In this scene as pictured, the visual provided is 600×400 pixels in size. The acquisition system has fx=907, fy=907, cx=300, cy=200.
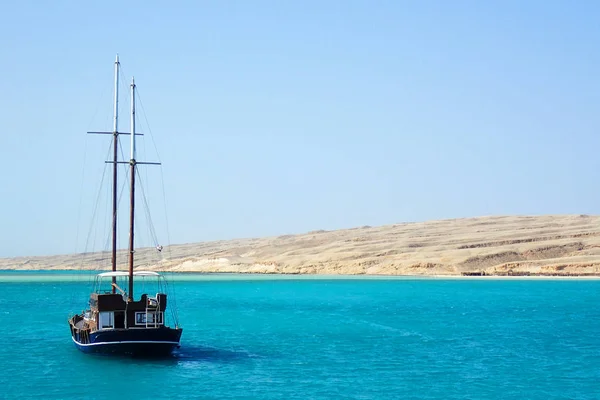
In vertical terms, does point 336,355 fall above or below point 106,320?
below

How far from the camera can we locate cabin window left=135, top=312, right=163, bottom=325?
1716 inches

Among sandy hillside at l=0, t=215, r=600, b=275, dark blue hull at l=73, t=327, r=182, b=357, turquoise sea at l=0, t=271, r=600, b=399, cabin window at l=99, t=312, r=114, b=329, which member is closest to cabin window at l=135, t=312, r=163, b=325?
dark blue hull at l=73, t=327, r=182, b=357

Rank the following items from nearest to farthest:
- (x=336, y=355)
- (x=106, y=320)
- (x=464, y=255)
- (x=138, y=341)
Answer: (x=138, y=341) < (x=106, y=320) < (x=336, y=355) < (x=464, y=255)

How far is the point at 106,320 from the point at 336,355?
1168cm

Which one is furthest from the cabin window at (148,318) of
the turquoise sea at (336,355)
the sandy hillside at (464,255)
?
the sandy hillside at (464,255)

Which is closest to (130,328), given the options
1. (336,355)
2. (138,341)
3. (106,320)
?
(138,341)

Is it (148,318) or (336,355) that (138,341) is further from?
(336,355)

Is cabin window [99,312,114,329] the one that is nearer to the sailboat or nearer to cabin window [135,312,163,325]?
the sailboat

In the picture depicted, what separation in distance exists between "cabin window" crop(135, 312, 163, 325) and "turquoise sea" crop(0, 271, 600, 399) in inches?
75.8

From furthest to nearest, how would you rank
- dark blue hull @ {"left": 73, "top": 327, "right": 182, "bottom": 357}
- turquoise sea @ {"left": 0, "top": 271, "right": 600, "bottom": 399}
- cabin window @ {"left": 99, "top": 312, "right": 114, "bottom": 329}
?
cabin window @ {"left": 99, "top": 312, "right": 114, "bottom": 329}, dark blue hull @ {"left": 73, "top": 327, "right": 182, "bottom": 357}, turquoise sea @ {"left": 0, "top": 271, "right": 600, "bottom": 399}

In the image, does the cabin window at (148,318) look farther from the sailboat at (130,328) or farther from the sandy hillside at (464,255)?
the sandy hillside at (464,255)

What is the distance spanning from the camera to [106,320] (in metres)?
43.6

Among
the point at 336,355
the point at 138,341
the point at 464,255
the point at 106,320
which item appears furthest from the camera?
the point at 464,255

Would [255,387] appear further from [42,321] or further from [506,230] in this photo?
[506,230]
